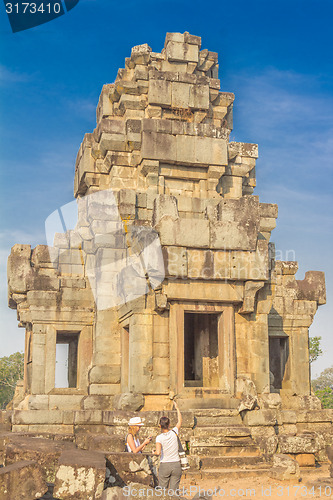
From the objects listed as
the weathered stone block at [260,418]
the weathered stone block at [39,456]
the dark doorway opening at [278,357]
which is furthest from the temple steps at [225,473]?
the dark doorway opening at [278,357]

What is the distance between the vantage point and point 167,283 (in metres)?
13.1

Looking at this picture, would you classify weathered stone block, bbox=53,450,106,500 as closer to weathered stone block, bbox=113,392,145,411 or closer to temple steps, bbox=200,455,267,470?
temple steps, bbox=200,455,267,470

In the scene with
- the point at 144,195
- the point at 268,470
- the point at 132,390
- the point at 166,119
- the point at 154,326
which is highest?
the point at 166,119

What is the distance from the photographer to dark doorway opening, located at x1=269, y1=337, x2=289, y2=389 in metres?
18.8

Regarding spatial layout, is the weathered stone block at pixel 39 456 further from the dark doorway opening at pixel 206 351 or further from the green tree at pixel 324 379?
the green tree at pixel 324 379

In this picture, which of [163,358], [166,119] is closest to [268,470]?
[163,358]

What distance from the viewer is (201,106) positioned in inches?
681

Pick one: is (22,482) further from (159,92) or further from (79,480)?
(159,92)

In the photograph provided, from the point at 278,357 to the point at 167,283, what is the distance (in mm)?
7552

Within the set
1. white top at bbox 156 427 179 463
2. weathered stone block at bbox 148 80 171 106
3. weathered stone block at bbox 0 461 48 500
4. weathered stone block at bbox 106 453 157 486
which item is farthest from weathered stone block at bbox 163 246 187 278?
weathered stone block at bbox 148 80 171 106

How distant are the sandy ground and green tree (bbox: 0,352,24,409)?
40150mm

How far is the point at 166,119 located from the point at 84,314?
18.6 feet

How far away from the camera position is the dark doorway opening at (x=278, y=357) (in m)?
18.8

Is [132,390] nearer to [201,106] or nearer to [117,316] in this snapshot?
[117,316]
